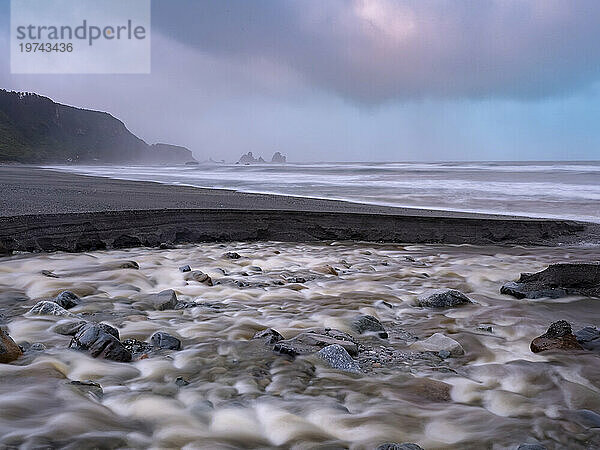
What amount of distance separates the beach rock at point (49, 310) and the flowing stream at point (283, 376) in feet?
0.29

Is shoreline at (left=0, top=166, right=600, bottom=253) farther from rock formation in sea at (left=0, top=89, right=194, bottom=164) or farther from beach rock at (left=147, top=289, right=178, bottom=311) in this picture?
rock formation in sea at (left=0, top=89, right=194, bottom=164)

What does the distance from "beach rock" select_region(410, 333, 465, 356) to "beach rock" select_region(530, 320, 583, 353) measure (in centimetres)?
47

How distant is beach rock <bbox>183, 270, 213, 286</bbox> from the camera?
3.99 meters

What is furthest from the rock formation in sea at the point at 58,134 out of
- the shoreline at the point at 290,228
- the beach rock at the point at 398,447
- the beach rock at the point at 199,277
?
the beach rock at the point at 398,447

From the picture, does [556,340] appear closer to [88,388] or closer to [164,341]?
[164,341]

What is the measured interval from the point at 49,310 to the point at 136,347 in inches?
35.3

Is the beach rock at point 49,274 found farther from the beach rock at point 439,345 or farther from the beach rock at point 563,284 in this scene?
the beach rock at point 563,284

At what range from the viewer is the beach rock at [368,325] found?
2.94 metres

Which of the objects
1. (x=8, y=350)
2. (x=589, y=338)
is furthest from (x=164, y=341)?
(x=589, y=338)

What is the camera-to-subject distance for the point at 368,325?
9.86 feet

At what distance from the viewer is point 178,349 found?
2578 mm

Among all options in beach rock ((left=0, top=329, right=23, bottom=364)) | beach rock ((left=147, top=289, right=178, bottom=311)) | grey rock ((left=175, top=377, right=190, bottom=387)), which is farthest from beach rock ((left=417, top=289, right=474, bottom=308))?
beach rock ((left=0, top=329, right=23, bottom=364))

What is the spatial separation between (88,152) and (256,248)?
87.8m

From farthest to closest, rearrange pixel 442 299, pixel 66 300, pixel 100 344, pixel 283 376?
pixel 442 299
pixel 66 300
pixel 100 344
pixel 283 376
